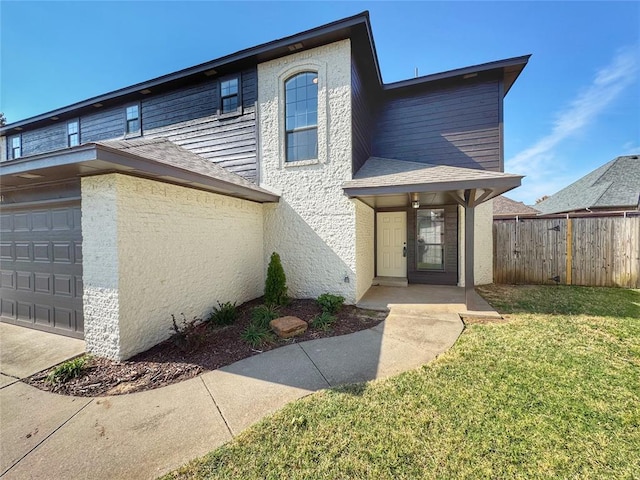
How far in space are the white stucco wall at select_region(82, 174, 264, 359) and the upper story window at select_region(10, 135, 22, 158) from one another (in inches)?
477

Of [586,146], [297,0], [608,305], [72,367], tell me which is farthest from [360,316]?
[586,146]

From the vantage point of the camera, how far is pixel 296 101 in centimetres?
679

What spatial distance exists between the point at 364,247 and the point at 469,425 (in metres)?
5.10

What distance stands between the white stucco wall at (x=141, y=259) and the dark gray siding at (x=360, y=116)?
3.92 m

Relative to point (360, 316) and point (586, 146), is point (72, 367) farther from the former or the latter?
point (586, 146)

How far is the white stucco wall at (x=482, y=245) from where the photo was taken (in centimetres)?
808

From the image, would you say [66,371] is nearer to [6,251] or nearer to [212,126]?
[6,251]

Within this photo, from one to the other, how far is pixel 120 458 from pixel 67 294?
3.62 m

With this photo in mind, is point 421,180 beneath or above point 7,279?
above

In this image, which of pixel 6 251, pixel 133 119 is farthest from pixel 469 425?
pixel 133 119

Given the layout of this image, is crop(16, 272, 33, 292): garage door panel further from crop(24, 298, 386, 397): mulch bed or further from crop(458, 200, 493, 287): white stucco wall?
crop(458, 200, 493, 287): white stucco wall

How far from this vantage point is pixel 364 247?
7203 mm

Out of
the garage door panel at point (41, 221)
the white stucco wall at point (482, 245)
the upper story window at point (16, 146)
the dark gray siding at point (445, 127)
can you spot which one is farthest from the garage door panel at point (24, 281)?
the white stucco wall at point (482, 245)

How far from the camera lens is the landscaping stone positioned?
14.6 ft
